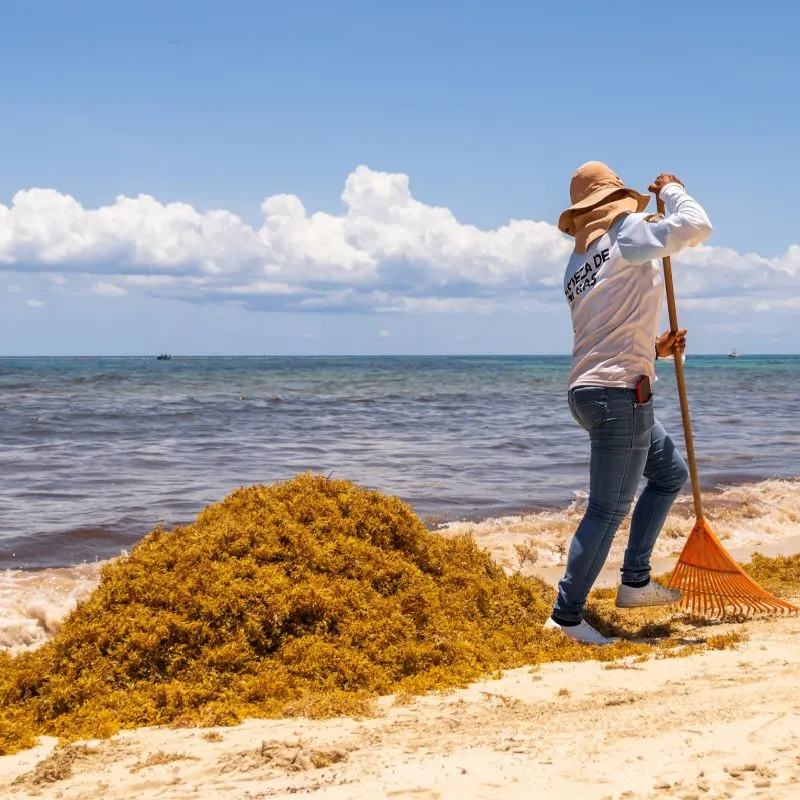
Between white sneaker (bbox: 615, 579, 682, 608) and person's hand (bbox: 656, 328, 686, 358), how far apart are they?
3.80 ft

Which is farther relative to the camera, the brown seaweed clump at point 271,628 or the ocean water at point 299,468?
the ocean water at point 299,468

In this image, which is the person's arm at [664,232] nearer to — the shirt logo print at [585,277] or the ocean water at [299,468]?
the shirt logo print at [585,277]

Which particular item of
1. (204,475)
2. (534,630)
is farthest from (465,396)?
(534,630)

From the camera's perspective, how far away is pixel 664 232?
3391 mm

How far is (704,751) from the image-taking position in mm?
2285

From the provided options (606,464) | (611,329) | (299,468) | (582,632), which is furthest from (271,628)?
(299,468)

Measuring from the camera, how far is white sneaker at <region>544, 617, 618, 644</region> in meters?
3.77

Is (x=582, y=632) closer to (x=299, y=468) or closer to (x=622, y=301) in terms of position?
(x=622, y=301)

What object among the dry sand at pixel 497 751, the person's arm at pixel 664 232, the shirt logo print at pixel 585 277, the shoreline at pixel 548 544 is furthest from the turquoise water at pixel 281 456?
the person's arm at pixel 664 232

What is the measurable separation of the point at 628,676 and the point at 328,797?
1472 mm

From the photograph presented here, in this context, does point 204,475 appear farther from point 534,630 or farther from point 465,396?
point 465,396

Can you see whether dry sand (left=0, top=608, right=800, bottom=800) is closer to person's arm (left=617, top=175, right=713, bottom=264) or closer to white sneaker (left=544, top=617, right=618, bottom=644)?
white sneaker (left=544, top=617, right=618, bottom=644)

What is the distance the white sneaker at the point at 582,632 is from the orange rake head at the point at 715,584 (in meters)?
0.74

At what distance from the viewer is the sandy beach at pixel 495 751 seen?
217 cm
